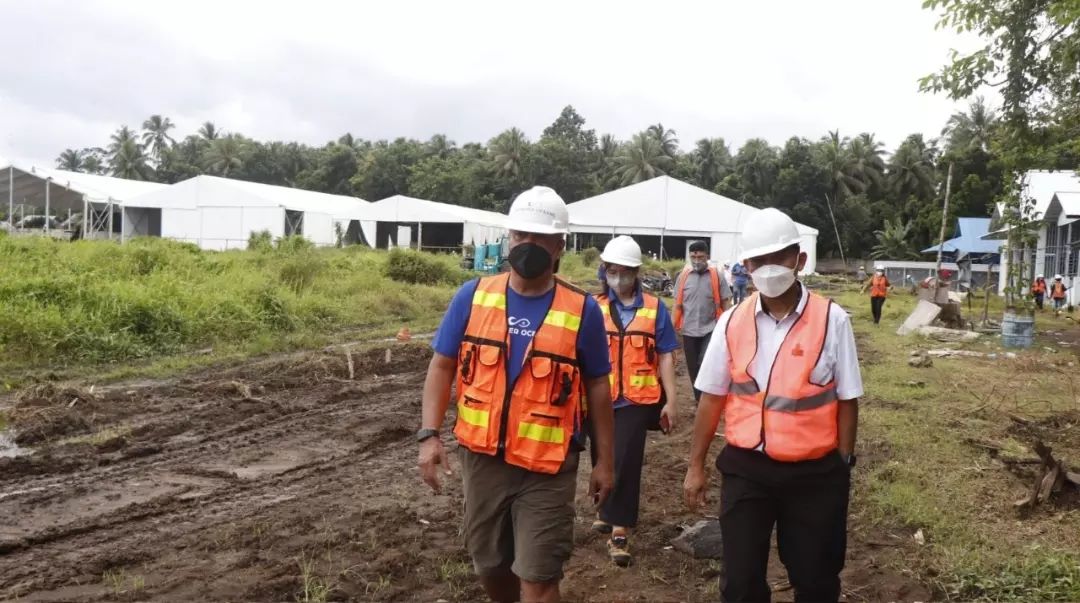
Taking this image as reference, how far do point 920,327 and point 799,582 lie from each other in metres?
17.0

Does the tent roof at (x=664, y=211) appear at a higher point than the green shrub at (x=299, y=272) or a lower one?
higher

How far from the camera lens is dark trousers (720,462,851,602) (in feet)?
11.2

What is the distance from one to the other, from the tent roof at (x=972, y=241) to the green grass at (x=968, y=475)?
32.0 meters

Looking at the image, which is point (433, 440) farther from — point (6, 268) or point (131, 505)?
point (6, 268)

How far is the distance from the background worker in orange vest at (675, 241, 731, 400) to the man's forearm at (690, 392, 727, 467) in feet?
13.7

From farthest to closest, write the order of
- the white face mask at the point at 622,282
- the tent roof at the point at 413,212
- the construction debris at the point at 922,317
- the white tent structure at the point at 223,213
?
the tent roof at the point at 413,212 < the white tent structure at the point at 223,213 < the construction debris at the point at 922,317 < the white face mask at the point at 622,282

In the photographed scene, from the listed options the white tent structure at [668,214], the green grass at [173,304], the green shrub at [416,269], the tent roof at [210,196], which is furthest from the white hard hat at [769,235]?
the white tent structure at [668,214]

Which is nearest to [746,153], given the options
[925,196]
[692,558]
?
[925,196]

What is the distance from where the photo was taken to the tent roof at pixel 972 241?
142 ft

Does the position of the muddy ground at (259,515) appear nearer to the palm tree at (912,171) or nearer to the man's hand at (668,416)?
the man's hand at (668,416)

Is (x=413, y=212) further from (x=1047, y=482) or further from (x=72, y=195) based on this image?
(x=1047, y=482)

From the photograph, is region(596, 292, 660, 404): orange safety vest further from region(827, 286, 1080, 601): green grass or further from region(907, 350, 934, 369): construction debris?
region(907, 350, 934, 369): construction debris

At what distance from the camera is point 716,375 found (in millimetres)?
3682

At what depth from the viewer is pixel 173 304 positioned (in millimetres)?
13430
